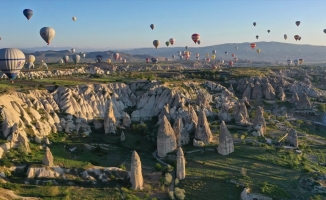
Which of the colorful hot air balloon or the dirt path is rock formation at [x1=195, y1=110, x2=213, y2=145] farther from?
the colorful hot air balloon

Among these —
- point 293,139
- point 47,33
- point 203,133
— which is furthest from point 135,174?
point 47,33

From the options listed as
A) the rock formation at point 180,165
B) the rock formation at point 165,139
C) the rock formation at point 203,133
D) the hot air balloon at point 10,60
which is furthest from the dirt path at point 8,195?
the hot air balloon at point 10,60

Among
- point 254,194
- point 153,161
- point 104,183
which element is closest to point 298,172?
point 254,194

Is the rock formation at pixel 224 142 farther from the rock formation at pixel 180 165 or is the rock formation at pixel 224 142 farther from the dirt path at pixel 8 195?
the dirt path at pixel 8 195

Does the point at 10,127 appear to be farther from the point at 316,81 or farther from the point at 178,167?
the point at 316,81

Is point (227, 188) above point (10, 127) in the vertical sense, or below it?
below

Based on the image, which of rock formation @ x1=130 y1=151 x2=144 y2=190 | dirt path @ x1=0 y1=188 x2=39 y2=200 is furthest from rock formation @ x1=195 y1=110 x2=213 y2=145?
dirt path @ x1=0 y1=188 x2=39 y2=200
